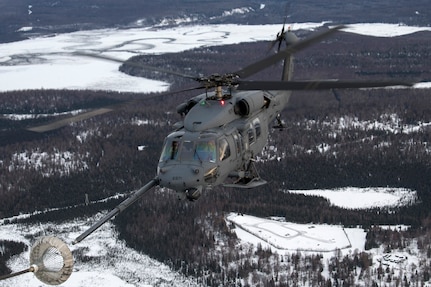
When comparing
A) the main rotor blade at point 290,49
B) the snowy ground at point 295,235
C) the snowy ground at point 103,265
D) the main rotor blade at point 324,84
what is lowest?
the snowy ground at point 103,265

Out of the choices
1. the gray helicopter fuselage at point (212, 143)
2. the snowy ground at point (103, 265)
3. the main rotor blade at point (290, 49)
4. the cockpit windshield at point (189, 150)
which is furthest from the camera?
the snowy ground at point (103, 265)

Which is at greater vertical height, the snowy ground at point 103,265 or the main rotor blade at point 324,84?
the main rotor blade at point 324,84

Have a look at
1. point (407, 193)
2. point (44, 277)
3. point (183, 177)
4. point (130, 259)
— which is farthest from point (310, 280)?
point (44, 277)

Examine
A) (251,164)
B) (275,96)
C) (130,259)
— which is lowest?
(130,259)

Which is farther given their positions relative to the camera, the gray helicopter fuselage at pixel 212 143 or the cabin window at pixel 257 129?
the cabin window at pixel 257 129

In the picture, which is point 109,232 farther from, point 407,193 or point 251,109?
point 251,109

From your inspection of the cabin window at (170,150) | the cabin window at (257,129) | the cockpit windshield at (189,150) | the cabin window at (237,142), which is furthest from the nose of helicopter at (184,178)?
the cabin window at (257,129)

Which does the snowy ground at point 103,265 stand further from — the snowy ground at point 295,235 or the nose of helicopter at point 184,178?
the nose of helicopter at point 184,178

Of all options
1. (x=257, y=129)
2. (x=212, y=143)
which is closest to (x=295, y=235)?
(x=257, y=129)
